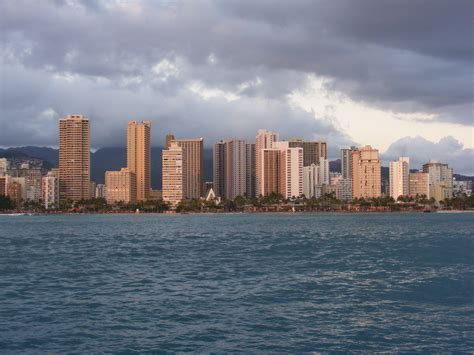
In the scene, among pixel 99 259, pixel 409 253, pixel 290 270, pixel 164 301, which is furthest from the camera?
pixel 409 253

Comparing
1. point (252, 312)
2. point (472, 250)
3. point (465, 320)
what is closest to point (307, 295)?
point (252, 312)

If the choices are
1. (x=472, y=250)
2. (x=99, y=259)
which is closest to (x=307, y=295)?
(x=99, y=259)

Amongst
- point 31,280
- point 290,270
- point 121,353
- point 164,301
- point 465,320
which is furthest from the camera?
point 290,270

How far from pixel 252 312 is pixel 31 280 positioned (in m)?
18.7

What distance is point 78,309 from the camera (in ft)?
98.8

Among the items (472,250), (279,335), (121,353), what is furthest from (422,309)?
(472,250)

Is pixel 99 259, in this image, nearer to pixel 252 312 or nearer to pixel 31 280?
pixel 31 280

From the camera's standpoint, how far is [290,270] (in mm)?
44250

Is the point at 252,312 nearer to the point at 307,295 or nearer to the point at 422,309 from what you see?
the point at 307,295

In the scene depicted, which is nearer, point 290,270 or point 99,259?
point 290,270

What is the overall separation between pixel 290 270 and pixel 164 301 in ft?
47.3

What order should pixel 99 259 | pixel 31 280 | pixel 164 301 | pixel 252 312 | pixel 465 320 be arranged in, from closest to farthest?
pixel 465 320
pixel 252 312
pixel 164 301
pixel 31 280
pixel 99 259

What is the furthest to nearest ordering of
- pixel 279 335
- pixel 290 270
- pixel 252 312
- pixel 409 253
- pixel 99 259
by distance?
pixel 409 253
pixel 99 259
pixel 290 270
pixel 252 312
pixel 279 335

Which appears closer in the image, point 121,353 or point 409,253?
point 121,353
